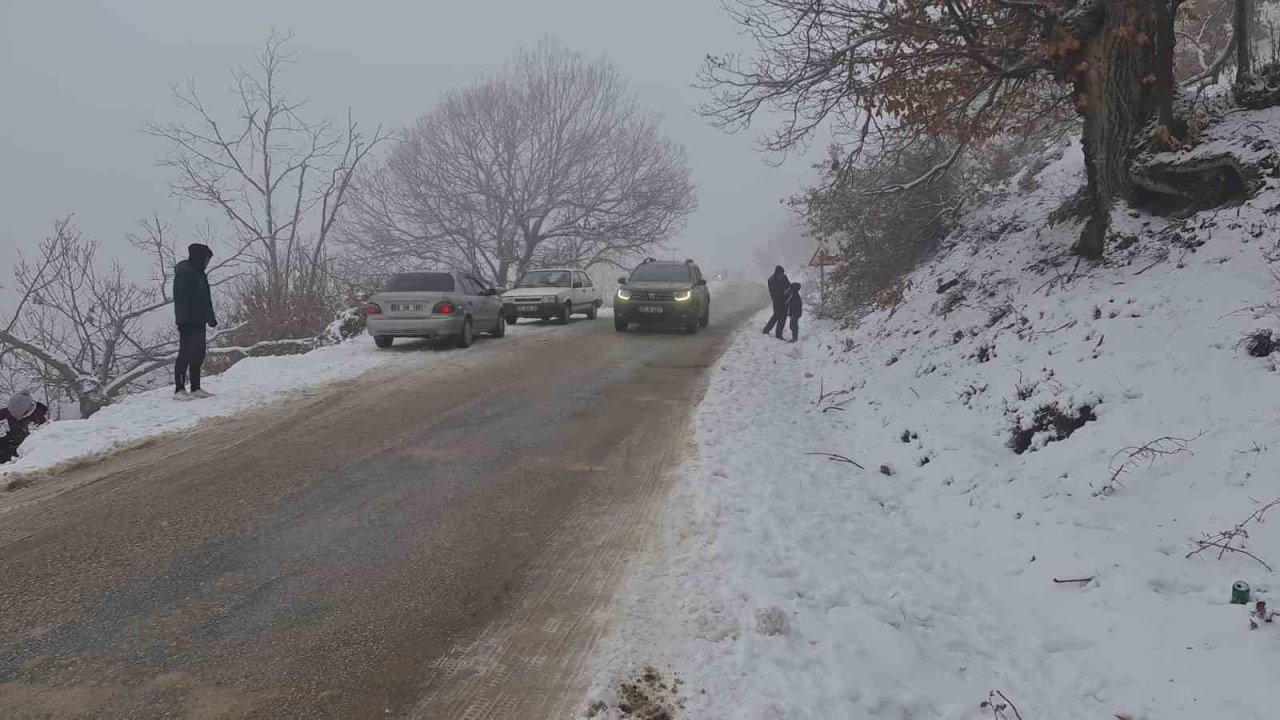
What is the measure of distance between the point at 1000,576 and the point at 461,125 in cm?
2916

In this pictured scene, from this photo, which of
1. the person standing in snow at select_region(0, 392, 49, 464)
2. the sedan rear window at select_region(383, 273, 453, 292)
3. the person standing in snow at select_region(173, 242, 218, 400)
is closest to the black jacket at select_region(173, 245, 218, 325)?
the person standing in snow at select_region(173, 242, 218, 400)

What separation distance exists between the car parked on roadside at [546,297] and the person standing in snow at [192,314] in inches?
360

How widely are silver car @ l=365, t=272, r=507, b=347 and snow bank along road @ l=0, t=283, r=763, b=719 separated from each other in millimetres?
4763

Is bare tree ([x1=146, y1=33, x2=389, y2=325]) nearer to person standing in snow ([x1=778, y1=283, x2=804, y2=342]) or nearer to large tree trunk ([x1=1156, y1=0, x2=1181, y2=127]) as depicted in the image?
person standing in snow ([x1=778, y1=283, x2=804, y2=342])

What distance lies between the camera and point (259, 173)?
79.5 feet

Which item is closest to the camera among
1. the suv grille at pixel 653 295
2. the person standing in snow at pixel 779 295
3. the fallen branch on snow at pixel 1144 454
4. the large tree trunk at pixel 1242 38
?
the fallen branch on snow at pixel 1144 454

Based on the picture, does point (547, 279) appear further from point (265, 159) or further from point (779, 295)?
point (265, 159)

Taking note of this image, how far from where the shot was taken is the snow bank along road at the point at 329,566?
2.60m

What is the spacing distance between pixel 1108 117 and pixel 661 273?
957cm

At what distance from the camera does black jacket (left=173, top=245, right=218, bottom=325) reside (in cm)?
750

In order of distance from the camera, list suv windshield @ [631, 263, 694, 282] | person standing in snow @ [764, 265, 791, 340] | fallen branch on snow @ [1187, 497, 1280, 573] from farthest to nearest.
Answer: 1. suv windshield @ [631, 263, 694, 282]
2. person standing in snow @ [764, 265, 791, 340]
3. fallen branch on snow @ [1187, 497, 1280, 573]

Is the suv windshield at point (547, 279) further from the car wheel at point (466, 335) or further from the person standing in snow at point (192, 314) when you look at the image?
the person standing in snow at point (192, 314)

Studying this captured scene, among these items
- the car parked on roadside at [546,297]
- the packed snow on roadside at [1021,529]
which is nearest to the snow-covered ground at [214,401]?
the car parked on roadside at [546,297]

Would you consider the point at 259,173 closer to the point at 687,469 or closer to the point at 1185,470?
the point at 687,469
